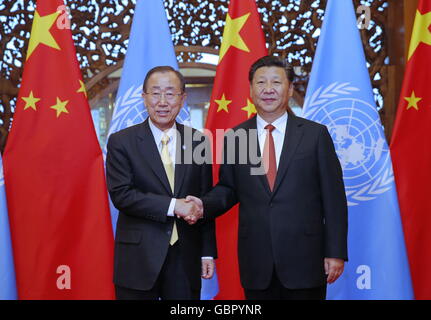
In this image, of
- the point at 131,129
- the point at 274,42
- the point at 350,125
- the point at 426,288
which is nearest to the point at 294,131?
the point at 131,129

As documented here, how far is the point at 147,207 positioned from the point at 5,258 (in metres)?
1.17

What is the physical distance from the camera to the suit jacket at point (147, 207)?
1.92 metres

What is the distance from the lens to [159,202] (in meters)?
1.92

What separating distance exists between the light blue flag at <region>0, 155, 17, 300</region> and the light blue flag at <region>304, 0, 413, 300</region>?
161 cm

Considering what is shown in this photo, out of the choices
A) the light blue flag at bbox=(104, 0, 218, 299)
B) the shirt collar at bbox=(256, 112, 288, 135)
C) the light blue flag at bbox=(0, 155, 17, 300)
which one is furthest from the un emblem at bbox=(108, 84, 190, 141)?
the shirt collar at bbox=(256, 112, 288, 135)

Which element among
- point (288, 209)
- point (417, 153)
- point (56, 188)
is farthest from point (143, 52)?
point (417, 153)

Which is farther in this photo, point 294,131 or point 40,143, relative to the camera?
point 40,143

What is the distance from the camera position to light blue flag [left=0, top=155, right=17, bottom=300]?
2672 millimetres

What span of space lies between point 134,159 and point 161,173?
12cm

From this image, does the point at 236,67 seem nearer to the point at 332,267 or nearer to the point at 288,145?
the point at 288,145

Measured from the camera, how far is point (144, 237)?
1.96m

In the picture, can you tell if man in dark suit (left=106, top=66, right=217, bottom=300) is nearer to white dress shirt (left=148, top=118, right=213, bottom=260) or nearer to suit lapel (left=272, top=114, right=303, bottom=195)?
white dress shirt (left=148, top=118, right=213, bottom=260)

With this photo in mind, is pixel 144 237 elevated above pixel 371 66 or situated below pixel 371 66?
below
